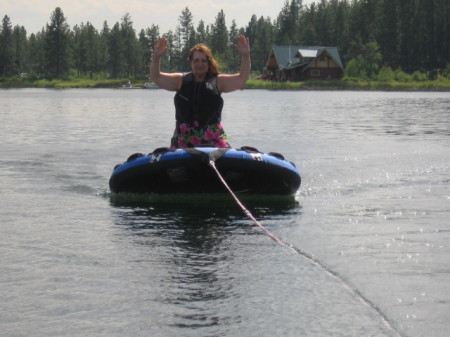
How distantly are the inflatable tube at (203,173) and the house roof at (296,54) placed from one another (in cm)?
9754

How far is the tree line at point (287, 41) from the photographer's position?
10694 cm

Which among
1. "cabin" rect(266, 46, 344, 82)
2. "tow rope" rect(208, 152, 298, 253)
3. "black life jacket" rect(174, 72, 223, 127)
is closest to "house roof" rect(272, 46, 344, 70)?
"cabin" rect(266, 46, 344, 82)

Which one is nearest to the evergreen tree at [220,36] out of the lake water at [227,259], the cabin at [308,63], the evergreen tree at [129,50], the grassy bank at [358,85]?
the evergreen tree at [129,50]

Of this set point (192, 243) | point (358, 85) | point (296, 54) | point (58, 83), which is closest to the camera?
point (192, 243)

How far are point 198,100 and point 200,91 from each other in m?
0.13

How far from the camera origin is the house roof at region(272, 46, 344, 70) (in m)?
107

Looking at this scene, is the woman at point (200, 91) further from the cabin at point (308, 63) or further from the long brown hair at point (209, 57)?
the cabin at point (308, 63)

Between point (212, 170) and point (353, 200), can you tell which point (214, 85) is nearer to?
point (212, 170)

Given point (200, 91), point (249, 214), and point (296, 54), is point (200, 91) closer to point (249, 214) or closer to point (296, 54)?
point (249, 214)

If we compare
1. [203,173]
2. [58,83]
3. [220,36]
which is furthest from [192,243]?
[220,36]

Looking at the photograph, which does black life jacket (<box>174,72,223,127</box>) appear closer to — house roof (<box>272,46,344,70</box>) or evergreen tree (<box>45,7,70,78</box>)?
house roof (<box>272,46,344,70</box>)

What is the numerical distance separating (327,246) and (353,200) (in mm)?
3266

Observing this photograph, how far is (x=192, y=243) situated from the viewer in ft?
25.3

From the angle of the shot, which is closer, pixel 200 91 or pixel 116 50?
pixel 200 91
